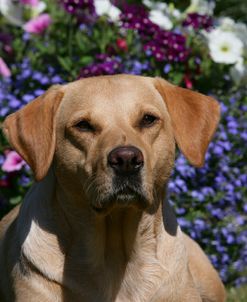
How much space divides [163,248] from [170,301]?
0.99ft

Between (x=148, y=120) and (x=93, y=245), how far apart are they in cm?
76

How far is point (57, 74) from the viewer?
6.84 meters

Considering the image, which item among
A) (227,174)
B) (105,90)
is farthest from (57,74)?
(105,90)

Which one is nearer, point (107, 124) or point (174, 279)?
point (107, 124)

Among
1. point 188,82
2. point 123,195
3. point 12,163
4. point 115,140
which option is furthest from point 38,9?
point 123,195

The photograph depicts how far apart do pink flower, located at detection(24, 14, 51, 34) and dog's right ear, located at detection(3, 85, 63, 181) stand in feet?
8.76

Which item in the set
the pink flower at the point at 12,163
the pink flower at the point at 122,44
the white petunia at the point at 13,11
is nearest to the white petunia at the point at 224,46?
the pink flower at the point at 122,44

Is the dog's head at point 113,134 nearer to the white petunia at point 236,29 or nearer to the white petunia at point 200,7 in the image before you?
the white petunia at point 236,29

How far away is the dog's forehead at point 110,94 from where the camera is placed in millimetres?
4270

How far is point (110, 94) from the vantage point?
430cm

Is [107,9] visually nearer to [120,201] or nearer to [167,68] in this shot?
[167,68]

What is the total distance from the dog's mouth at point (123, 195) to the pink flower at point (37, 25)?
129 inches

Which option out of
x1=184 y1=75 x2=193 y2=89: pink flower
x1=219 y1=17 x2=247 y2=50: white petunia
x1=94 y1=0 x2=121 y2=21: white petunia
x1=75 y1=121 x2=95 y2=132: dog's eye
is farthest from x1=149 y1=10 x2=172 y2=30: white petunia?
x1=75 y1=121 x2=95 y2=132: dog's eye

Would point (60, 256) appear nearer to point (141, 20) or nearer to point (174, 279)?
point (174, 279)
